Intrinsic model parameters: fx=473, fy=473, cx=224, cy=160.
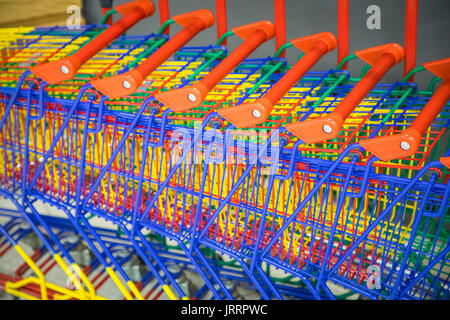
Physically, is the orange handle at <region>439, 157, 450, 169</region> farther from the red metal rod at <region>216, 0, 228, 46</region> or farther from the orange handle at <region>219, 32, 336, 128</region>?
the red metal rod at <region>216, 0, 228, 46</region>

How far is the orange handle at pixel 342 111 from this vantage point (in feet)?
5.30

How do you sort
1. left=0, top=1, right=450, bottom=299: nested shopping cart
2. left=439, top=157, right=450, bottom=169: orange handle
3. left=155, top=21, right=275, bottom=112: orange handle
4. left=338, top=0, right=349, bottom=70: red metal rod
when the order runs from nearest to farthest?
left=439, top=157, right=450, bottom=169: orange handle → left=0, top=1, right=450, bottom=299: nested shopping cart → left=155, top=21, right=275, bottom=112: orange handle → left=338, top=0, right=349, bottom=70: red metal rod

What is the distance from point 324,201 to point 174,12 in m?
2.48

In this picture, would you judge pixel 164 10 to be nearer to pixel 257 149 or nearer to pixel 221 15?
pixel 221 15

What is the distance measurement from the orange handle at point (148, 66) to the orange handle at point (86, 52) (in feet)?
0.58

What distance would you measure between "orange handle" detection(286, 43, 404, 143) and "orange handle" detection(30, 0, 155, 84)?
1.01 metres

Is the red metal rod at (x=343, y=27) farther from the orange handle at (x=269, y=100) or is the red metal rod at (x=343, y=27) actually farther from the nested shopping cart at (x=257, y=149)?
the orange handle at (x=269, y=100)

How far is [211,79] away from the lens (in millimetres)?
1927

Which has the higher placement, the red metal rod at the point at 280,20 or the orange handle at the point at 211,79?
the red metal rod at the point at 280,20

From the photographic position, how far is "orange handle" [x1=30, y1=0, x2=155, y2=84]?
204cm

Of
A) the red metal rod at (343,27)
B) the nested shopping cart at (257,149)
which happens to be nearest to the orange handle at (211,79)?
the nested shopping cart at (257,149)

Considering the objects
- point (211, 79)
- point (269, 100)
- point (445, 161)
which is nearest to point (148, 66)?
point (211, 79)

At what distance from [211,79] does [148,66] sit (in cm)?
30

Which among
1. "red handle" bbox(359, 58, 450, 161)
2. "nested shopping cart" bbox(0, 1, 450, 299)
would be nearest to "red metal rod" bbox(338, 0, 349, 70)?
"nested shopping cart" bbox(0, 1, 450, 299)
